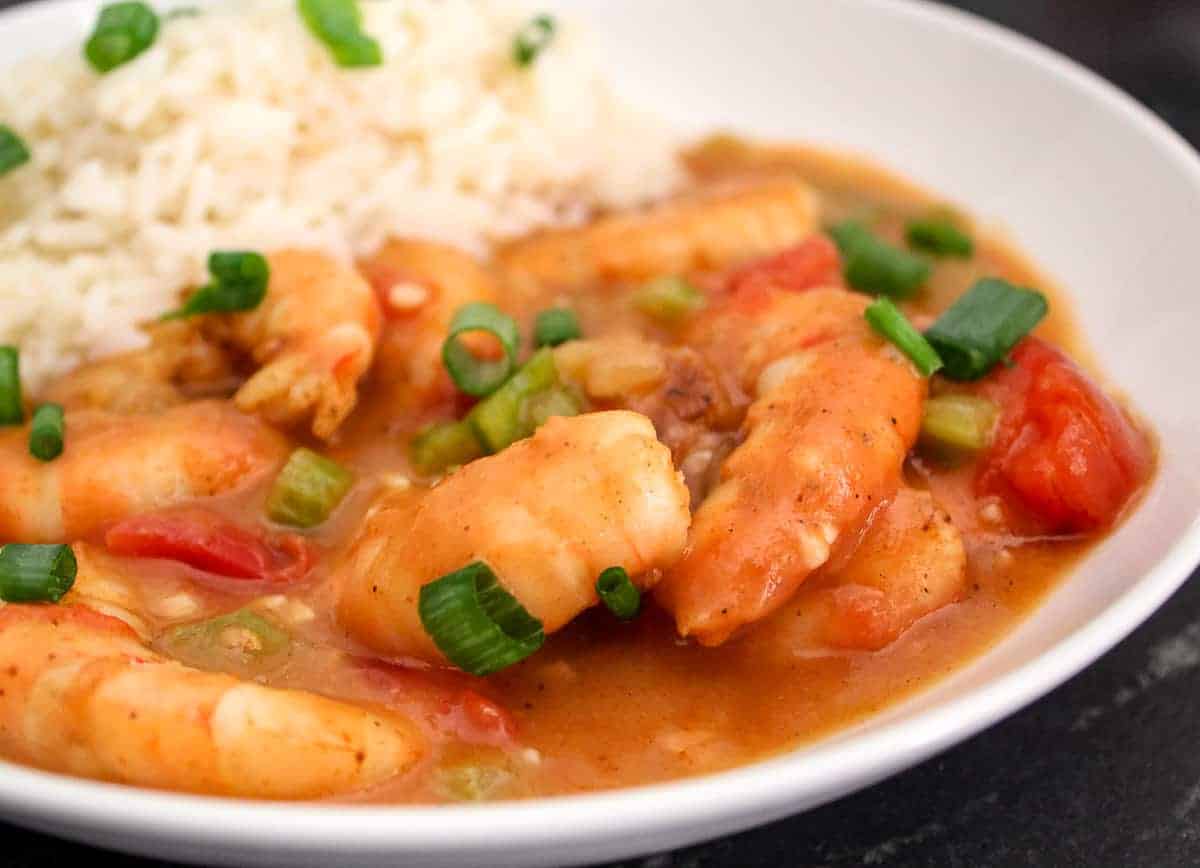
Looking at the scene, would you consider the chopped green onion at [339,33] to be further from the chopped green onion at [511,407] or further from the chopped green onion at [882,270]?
the chopped green onion at [882,270]

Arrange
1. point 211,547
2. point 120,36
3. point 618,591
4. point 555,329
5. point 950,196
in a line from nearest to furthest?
point 618,591 → point 211,547 → point 555,329 → point 120,36 → point 950,196

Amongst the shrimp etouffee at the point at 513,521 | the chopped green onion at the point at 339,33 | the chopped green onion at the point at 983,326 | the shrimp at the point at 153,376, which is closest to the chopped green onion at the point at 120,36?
the chopped green onion at the point at 339,33

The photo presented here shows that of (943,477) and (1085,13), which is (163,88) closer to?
(943,477)

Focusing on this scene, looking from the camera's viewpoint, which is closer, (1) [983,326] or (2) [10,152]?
(1) [983,326]

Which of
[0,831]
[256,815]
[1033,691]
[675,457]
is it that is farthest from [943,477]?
[0,831]

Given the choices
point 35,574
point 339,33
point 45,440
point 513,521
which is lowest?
point 45,440

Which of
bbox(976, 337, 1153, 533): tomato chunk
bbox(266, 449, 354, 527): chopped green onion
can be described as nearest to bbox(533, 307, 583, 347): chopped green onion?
bbox(266, 449, 354, 527): chopped green onion

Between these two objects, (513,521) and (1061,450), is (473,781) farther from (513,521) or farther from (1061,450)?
(1061,450)

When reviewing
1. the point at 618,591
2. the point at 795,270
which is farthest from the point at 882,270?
the point at 618,591

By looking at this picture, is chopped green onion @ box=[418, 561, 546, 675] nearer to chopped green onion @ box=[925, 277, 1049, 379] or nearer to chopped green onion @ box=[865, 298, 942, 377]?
chopped green onion @ box=[865, 298, 942, 377]
